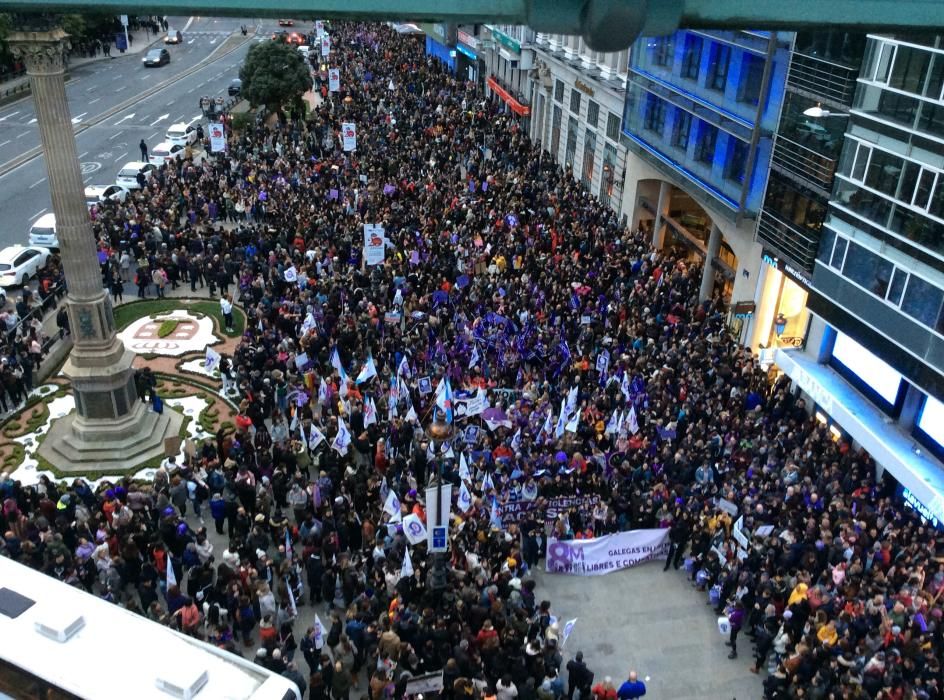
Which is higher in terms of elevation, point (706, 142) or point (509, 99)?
point (706, 142)

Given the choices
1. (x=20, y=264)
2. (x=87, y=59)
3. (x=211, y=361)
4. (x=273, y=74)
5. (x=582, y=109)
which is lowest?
(x=87, y=59)

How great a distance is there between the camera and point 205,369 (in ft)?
84.5

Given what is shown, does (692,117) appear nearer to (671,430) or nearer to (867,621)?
(671,430)

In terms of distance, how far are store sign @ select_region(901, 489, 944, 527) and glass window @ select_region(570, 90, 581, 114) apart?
28735 mm

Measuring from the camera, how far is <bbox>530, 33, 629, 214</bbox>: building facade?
3875 cm

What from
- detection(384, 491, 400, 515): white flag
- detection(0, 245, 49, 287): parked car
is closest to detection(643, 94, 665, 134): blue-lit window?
detection(384, 491, 400, 515): white flag

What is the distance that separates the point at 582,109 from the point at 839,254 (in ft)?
75.3

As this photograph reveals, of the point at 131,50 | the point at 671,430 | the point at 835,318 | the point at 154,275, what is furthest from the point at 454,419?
the point at 131,50

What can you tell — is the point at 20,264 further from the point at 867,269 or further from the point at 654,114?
the point at 867,269

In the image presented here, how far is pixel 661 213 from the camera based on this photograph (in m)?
35.7

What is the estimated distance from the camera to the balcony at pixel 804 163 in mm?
22812

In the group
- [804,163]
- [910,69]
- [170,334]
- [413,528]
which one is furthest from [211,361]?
[910,69]

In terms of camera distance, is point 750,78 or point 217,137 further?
point 217,137

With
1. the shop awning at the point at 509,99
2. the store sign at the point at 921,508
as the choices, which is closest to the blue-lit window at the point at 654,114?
the store sign at the point at 921,508
